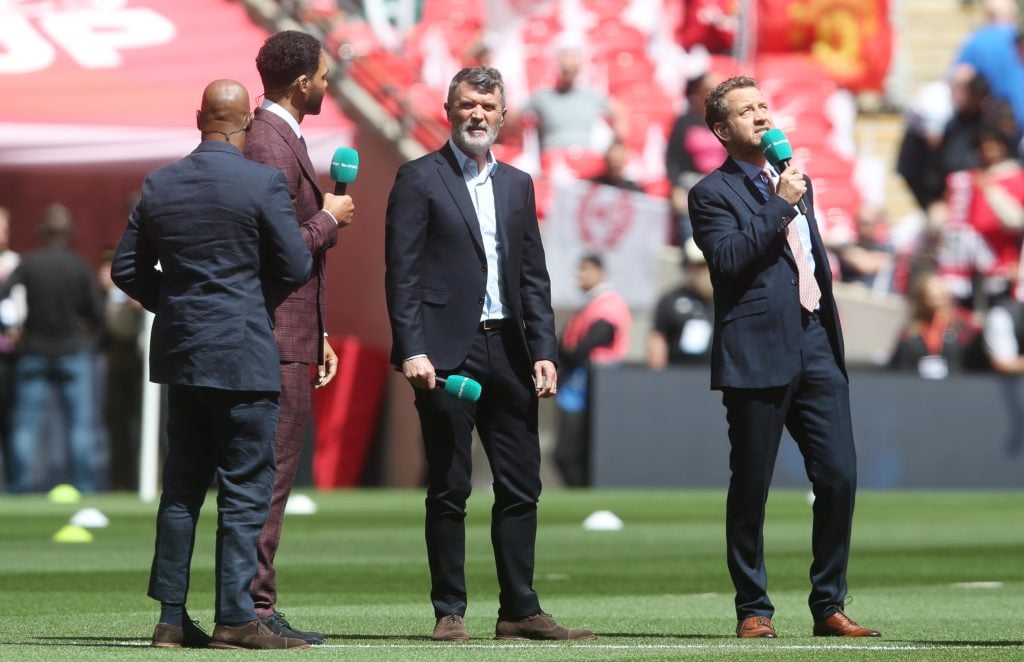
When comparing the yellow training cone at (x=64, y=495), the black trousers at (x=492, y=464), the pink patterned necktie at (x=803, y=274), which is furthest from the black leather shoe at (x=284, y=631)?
the yellow training cone at (x=64, y=495)

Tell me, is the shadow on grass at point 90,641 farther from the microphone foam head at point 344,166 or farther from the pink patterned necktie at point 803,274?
the pink patterned necktie at point 803,274

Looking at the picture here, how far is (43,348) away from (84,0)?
398 centimetres

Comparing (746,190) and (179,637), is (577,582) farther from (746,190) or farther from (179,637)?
(179,637)

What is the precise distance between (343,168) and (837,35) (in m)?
22.6

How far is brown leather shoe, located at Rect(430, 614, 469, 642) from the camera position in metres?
8.42

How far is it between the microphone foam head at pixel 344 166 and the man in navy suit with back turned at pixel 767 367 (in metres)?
1.40

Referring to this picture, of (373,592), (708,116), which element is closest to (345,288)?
(373,592)

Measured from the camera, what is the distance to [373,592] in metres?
10.9

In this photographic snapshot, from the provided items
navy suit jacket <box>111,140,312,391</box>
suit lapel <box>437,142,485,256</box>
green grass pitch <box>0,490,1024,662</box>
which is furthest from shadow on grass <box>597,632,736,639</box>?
navy suit jacket <box>111,140,312,391</box>

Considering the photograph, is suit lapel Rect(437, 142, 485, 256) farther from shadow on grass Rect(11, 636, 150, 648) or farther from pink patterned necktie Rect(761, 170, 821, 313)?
shadow on grass Rect(11, 636, 150, 648)

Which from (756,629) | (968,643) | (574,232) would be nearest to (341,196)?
(756,629)

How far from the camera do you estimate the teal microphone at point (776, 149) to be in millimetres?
8500

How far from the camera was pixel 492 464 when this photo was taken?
863 cm

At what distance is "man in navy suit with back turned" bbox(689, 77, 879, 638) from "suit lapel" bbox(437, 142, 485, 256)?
0.87 metres
